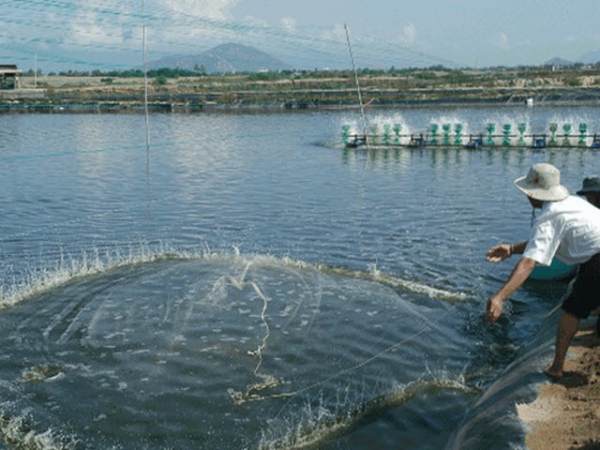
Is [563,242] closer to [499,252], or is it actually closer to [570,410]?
[499,252]

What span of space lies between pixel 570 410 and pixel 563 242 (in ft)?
5.15

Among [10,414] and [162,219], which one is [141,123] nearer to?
[162,219]

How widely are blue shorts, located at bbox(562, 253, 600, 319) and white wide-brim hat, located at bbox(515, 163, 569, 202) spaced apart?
2.38 feet

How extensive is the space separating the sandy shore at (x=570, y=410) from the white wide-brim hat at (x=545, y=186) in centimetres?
190

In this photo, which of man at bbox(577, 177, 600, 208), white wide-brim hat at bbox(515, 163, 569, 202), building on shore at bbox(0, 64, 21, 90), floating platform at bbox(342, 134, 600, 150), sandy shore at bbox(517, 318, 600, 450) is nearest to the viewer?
sandy shore at bbox(517, 318, 600, 450)

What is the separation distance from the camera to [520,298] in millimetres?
13000

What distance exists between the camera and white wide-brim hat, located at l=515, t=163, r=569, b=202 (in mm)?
6164

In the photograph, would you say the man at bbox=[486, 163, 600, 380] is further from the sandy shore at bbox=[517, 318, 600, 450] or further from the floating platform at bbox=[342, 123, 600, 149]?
the floating platform at bbox=[342, 123, 600, 149]

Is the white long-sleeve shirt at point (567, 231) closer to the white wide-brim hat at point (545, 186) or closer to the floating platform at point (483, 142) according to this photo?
the white wide-brim hat at point (545, 186)

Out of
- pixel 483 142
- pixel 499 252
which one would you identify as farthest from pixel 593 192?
pixel 483 142

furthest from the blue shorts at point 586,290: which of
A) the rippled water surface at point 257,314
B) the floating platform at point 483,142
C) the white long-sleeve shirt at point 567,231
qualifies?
the floating platform at point 483,142

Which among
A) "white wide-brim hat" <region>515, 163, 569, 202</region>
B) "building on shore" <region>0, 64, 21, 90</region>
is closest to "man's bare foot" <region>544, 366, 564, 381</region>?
"white wide-brim hat" <region>515, 163, 569, 202</region>

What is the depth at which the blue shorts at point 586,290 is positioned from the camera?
20.6ft

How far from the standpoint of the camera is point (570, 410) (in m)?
6.04
